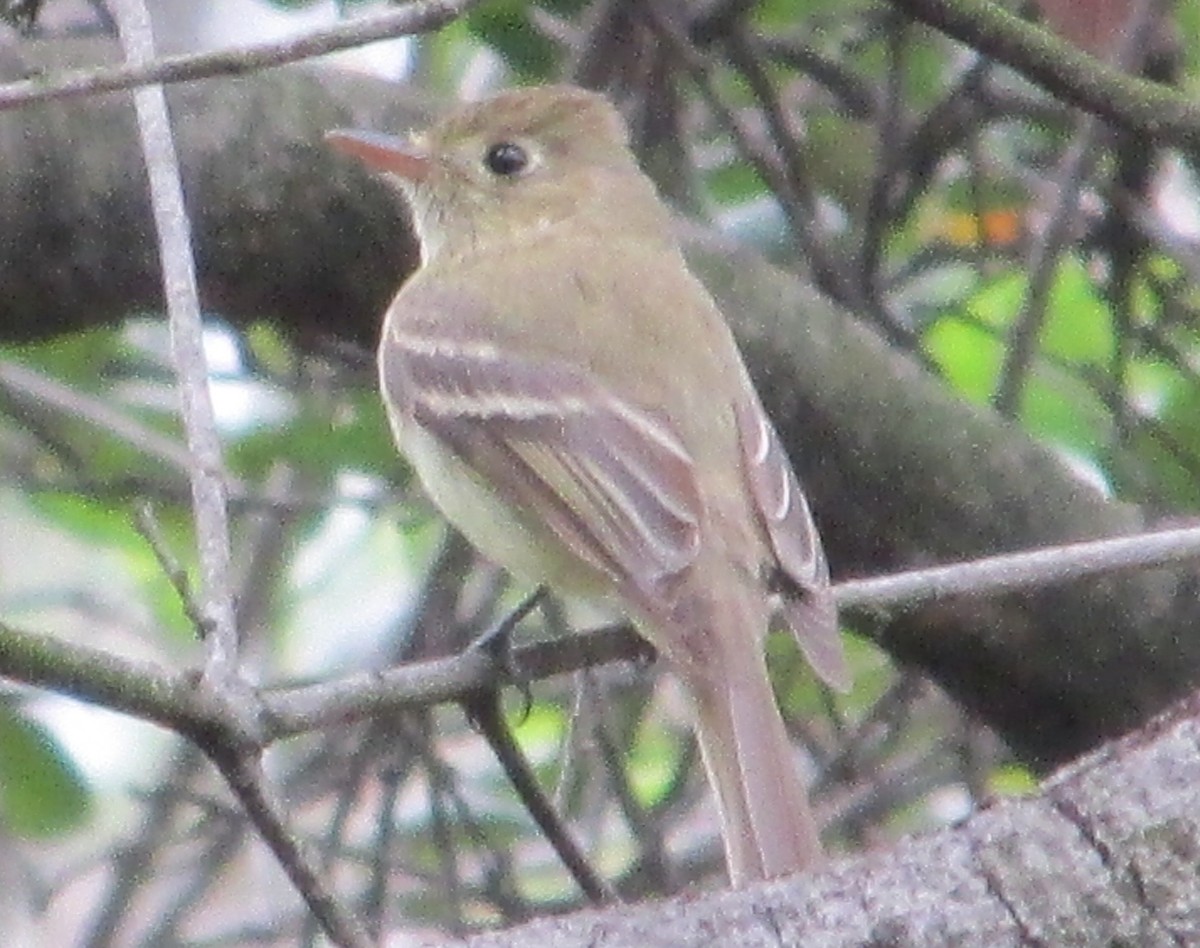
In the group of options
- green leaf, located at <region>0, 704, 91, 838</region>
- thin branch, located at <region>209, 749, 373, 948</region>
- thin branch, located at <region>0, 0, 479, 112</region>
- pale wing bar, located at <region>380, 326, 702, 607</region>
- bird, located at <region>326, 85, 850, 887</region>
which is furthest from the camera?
green leaf, located at <region>0, 704, 91, 838</region>

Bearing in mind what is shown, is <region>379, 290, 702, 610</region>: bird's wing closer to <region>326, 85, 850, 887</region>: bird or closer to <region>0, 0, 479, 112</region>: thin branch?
<region>326, 85, 850, 887</region>: bird

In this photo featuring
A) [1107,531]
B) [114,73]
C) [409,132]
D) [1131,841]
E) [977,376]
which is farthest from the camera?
[977,376]

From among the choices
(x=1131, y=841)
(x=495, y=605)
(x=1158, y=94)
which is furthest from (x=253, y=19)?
(x=1131, y=841)

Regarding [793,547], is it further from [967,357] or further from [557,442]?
[967,357]

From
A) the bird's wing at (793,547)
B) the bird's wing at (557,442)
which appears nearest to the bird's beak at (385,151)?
the bird's wing at (557,442)

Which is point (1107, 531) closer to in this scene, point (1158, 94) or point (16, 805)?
point (1158, 94)

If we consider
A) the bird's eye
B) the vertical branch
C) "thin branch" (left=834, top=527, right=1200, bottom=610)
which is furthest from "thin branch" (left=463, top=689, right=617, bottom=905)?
the bird's eye

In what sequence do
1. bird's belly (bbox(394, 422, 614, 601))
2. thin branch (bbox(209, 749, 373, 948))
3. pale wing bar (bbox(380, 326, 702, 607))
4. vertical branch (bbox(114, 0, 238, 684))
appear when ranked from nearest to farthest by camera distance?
1. thin branch (bbox(209, 749, 373, 948))
2. vertical branch (bbox(114, 0, 238, 684))
3. pale wing bar (bbox(380, 326, 702, 607))
4. bird's belly (bbox(394, 422, 614, 601))
